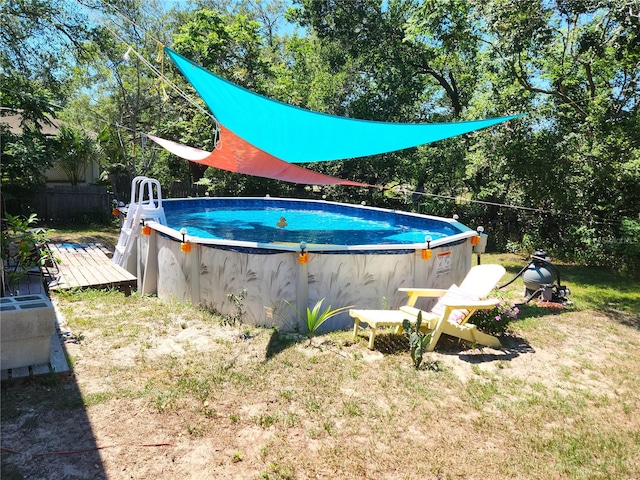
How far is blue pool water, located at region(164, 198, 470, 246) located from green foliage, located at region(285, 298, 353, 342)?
3.24 meters

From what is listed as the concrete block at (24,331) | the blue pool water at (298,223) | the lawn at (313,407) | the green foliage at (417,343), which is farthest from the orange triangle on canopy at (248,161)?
the concrete block at (24,331)

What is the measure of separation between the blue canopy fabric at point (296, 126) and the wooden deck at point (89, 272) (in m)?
2.95

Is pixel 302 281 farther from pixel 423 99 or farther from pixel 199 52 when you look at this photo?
pixel 199 52

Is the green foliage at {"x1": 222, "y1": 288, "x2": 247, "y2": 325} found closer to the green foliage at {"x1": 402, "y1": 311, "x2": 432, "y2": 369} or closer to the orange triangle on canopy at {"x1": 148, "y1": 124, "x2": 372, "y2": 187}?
the green foliage at {"x1": 402, "y1": 311, "x2": 432, "y2": 369}

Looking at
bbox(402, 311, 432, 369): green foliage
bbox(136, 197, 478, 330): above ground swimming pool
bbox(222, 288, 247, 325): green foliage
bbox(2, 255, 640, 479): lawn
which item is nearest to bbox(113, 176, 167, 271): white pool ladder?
bbox(136, 197, 478, 330): above ground swimming pool

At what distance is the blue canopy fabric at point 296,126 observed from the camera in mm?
6562

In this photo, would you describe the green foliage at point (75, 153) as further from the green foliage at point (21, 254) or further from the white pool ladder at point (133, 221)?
the green foliage at point (21, 254)

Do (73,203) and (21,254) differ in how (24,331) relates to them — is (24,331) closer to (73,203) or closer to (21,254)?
(21,254)

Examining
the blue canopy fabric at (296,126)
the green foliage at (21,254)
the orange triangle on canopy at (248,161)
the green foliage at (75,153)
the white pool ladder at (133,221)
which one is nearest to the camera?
the green foliage at (21,254)

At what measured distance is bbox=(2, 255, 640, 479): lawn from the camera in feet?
9.86

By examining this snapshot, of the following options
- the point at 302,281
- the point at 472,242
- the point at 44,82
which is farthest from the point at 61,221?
the point at 472,242

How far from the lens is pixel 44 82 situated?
12.5 meters

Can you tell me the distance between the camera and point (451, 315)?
5.32 m

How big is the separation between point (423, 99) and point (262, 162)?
29.9 ft
